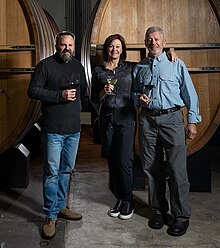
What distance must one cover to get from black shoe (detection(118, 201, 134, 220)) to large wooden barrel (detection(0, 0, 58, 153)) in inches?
36.2

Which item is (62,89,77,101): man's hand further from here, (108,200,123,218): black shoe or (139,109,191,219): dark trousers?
(108,200,123,218): black shoe

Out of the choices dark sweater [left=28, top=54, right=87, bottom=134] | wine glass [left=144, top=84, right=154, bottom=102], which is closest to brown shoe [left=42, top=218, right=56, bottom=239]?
dark sweater [left=28, top=54, right=87, bottom=134]

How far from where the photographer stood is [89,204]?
8.24 feet

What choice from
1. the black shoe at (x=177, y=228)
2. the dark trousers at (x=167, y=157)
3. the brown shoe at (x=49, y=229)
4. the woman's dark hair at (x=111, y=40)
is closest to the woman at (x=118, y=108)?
the woman's dark hair at (x=111, y=40)

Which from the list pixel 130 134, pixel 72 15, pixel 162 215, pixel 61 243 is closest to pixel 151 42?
pixel 130 134

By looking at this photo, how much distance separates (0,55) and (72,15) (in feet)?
15.0

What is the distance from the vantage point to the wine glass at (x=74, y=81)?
1.90 m

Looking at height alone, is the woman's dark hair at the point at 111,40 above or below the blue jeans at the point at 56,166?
above

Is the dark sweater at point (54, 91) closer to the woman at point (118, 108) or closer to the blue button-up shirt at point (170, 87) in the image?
the woman at point (118, 108)

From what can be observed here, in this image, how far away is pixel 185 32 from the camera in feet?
7.76

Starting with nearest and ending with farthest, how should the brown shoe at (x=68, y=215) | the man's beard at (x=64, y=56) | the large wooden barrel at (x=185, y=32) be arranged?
the man's beard at (x=64, y=56)
the brown shoe at (x=68, y=215)
the large wooden barrel at (x=185, y=32)

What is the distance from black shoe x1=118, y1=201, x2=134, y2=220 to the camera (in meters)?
2.23

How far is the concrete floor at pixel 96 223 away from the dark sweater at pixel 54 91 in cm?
63

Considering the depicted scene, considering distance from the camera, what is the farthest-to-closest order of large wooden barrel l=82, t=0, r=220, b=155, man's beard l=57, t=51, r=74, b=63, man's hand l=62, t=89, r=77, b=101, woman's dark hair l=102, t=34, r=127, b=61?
large wooden barrel l=82, t=0, r=220, b=155
woman's dark hair l=102, t=34, r=127, b=61
man's beard l=57, t=51, r=74, b=63
man's hand l=62, t=89, r=77, b=101
